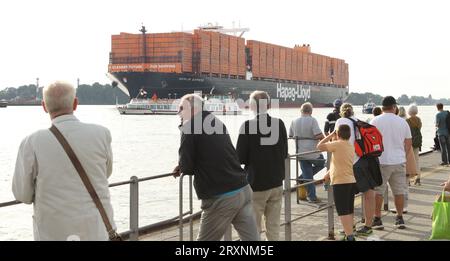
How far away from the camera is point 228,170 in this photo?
3.94m

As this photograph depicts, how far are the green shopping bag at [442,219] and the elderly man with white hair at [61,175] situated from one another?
11.7 feet

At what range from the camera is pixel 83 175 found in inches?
120

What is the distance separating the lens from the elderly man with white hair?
2.96m

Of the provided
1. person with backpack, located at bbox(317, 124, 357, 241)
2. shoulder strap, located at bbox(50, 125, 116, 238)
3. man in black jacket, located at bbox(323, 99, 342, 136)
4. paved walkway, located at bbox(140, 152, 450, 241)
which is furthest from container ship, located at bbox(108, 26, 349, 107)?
shoulder strap, located at bbox(50, 125, 116, 238)

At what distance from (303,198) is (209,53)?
289 feet

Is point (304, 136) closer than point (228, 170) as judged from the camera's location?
No

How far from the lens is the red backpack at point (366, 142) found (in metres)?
6.48

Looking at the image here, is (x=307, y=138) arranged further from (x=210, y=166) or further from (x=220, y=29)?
(x=220, y=29)

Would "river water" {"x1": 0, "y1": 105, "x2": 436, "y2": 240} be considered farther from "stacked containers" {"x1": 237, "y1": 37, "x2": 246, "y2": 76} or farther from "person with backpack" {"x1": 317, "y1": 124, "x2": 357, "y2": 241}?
"stacked containers" {"x1": 237, "y1": 37, "x2": 246, "y2": 76}

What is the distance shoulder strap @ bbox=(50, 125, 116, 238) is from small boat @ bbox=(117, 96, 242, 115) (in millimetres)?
77270

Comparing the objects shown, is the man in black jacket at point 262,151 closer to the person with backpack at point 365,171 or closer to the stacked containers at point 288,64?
the person with backpack at point 365,171

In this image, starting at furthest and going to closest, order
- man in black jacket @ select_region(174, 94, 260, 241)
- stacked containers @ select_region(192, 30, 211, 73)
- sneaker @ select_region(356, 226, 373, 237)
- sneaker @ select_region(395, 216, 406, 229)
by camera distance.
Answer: stacked containers @ select_region(192, 30, 211, 73), sneaker @ select_region(395, 216, 406, 229), sneaker @ select_region(356, 226, 373, 237), man in black jacket @ select_region(174, 94, 260, 241)
